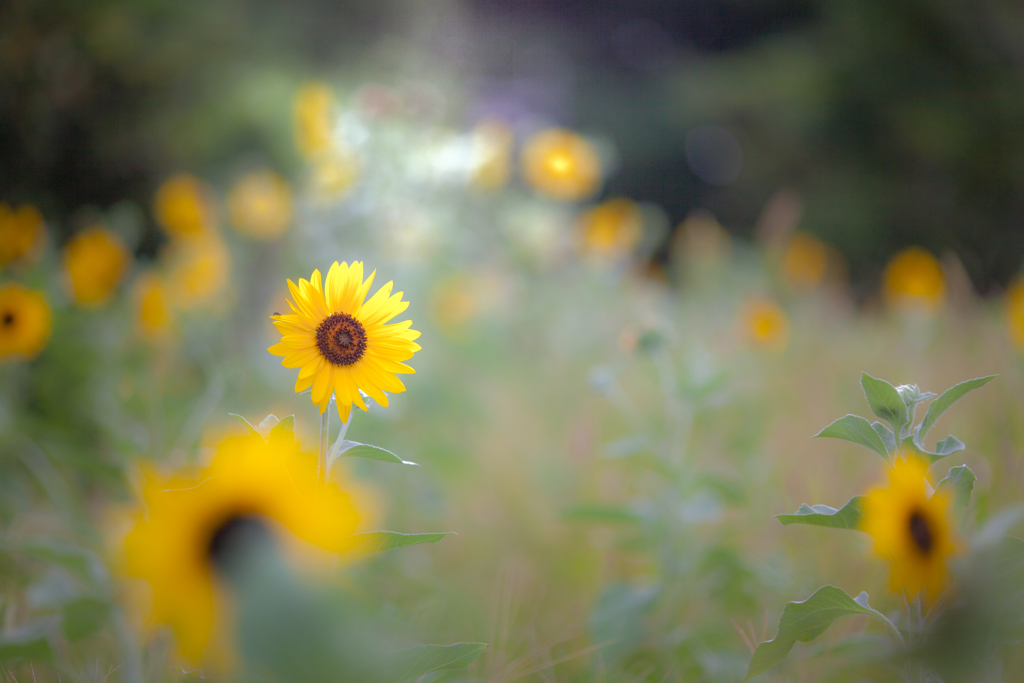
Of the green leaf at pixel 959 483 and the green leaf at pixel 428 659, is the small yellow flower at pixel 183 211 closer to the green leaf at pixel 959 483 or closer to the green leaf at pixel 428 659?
the green leaf at pixel 428 659

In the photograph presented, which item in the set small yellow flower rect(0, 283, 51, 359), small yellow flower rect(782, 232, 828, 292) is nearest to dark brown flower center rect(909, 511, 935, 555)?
small yellow flower rect(0, 283, 51, 359)

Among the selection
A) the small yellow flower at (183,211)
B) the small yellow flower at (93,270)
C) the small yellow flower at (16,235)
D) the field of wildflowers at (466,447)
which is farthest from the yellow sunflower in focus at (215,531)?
the small yellow flower at (183,211)

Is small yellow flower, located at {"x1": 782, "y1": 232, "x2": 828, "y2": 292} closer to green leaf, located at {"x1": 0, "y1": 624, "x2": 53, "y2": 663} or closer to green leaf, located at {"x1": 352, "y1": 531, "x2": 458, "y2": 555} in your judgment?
green leaf, located at {"x1": 352, "y1": 531, "x2": 458, "y2": 555}

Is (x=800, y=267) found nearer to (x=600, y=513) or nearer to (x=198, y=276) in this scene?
(x=600, y=513)

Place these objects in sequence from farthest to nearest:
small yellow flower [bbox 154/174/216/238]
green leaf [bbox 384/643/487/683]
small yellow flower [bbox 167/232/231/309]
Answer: small yellow flower [bbox 154/174/216/238]
small yellow flower [bbox 167/232/231/309]
green leaf [bbox 384/643/487/683]

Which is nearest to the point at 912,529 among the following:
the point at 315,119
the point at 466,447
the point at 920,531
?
the point at 920,531

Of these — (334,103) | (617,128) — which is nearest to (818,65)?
(617,128)
